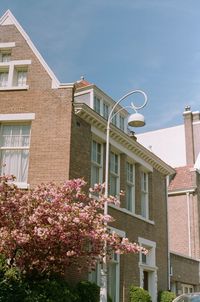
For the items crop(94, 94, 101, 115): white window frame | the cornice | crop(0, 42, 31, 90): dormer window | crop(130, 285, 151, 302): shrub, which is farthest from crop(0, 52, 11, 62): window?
A: crop(130, 285, 151, 302): shrub

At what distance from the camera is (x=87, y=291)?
16.5m

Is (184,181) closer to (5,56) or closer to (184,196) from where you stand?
(184,196)

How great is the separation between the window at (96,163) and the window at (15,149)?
297 cm

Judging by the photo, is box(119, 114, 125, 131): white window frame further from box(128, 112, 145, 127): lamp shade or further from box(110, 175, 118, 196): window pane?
box(128, 112, 145, 127): lamp shade

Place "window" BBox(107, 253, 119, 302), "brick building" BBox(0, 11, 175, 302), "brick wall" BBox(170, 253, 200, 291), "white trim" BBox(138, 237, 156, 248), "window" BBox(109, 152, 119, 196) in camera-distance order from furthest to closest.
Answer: "brick wall" BBox(170, 253, 200, 291), "white trim" BBox(138, 237, 156, 248), "window" BBox(109, 152, 119, 196), "window" BBox(107, 253, 119, 302), "brick building" BBox(0, 11, 175, 302)

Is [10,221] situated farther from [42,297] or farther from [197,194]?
[197,194]

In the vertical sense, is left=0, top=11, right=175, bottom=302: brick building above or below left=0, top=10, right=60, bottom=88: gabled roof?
below

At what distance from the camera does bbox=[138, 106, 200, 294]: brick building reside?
27516mm

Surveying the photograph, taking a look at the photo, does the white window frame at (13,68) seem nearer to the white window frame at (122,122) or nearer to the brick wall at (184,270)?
the white window frame at (122,122)

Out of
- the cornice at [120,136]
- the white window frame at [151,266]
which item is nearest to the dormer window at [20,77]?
the cornice at [120,136]

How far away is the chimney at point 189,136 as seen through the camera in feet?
117

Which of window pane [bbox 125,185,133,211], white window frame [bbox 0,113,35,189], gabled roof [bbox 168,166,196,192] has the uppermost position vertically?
gabled roof [bbox 168,166,196,192]

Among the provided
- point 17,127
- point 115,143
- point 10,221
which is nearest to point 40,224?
point 10,221

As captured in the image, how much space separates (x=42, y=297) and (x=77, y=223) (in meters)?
2.74
